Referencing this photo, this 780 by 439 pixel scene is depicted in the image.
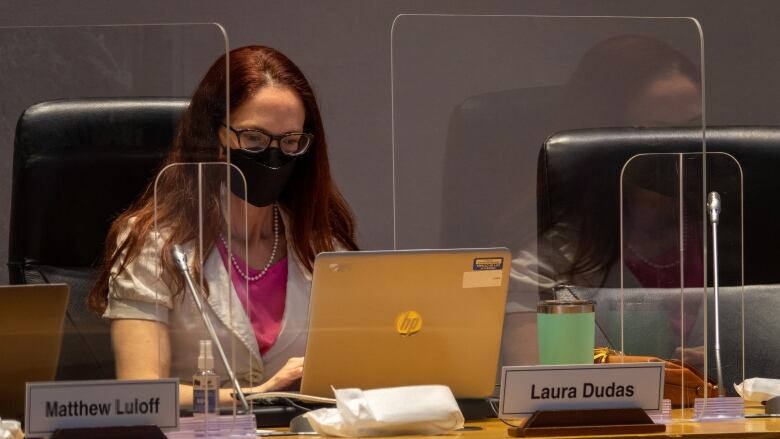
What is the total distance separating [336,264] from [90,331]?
13.8 inches

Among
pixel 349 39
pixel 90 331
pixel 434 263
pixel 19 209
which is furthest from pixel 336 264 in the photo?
pixel 349 39

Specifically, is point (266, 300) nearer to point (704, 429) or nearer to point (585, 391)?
point (585, 391)

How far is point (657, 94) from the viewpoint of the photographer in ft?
6.68

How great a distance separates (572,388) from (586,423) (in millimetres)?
51

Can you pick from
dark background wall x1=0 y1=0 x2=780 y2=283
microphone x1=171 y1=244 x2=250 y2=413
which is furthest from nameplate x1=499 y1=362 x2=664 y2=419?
dark background wall x1=0 y1=0 x2=780 y2=283

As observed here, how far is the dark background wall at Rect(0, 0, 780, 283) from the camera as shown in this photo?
3.08 meters

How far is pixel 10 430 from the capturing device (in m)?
1.61

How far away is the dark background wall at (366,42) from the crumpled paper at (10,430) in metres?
1.55

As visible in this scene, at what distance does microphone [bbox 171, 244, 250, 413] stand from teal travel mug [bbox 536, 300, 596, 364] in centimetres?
46

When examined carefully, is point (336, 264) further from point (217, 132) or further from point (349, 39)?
point (349, 39)

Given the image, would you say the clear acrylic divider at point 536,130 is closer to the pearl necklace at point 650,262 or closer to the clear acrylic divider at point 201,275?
the pearl necklace at point 650,262

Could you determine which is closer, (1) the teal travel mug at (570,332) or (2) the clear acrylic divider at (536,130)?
(1) the teal travel mug at (570,332)

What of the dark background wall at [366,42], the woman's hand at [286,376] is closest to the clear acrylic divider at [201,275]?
the woman's hand at [286,376]

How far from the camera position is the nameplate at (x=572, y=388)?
1.70 meters
